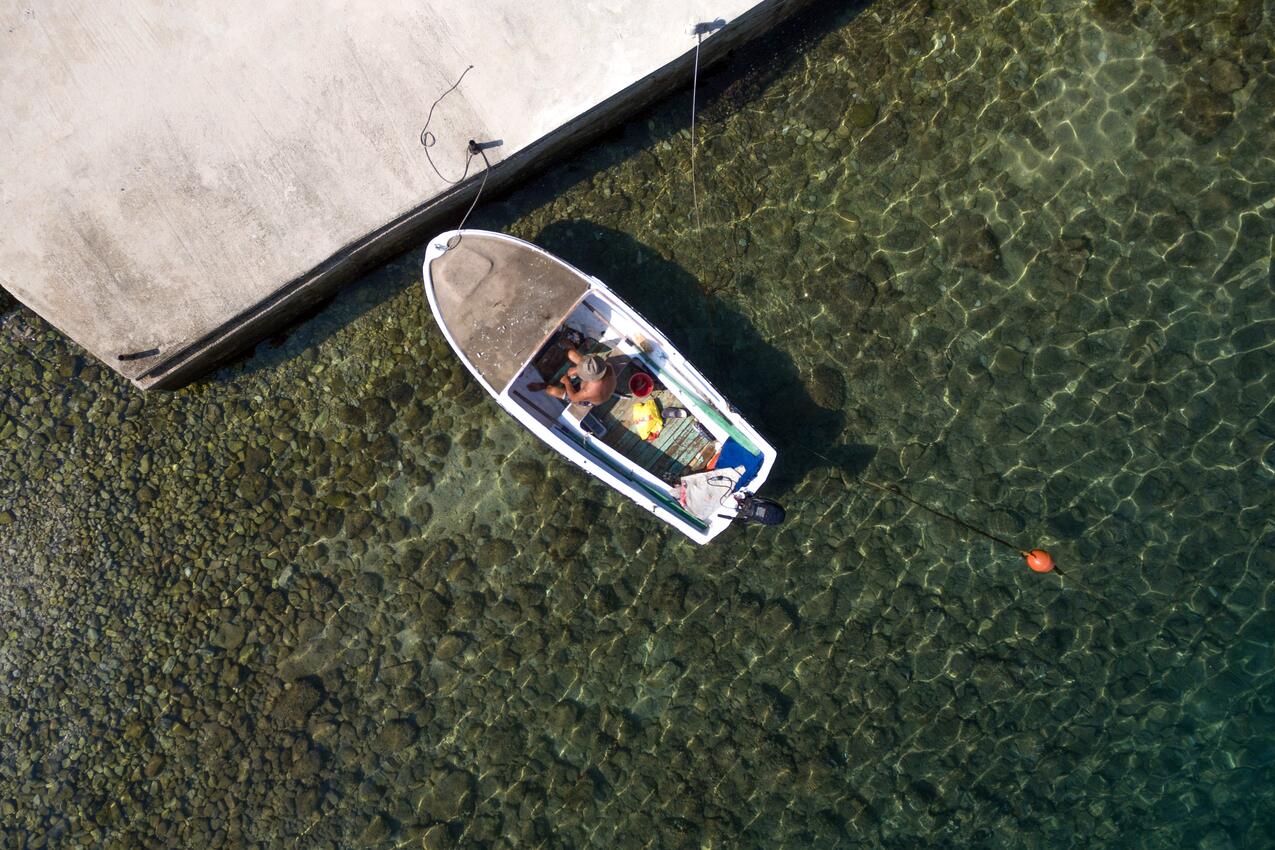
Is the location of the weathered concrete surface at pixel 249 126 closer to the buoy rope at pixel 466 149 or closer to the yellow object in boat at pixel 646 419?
the buoy rope at pixel 466 149

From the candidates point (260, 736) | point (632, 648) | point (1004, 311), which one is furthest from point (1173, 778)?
point (260, 736)

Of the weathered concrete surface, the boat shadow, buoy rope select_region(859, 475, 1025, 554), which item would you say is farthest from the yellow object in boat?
the weathered concrete surface

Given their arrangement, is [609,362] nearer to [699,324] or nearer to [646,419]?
[646,419]

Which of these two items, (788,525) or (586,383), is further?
(788,525)

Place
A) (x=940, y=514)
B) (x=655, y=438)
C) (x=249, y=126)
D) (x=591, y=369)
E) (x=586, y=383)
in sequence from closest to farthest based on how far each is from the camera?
(x=591, y=369)
(x=586, y=383)
(x=249, y=126)
(x=655, y=438)
(x=940, y=514)

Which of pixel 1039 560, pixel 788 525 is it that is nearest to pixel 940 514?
pixel 1039 560

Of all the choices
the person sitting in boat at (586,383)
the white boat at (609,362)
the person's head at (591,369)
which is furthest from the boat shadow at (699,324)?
the person's head at (591,369)
